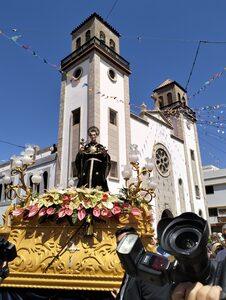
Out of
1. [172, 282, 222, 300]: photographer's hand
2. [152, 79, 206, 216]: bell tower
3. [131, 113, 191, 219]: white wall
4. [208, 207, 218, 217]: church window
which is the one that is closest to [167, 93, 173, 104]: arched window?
[152, 79, 206, 216]: bell tower

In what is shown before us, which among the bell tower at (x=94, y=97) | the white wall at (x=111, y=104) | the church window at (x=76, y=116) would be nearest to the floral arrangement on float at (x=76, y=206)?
the bell tower at (x=94, y=97)

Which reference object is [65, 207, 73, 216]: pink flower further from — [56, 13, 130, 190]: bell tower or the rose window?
the rose window

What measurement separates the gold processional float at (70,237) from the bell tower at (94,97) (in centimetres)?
1373

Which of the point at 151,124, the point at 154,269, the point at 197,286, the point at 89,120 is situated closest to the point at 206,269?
the point at 197,286

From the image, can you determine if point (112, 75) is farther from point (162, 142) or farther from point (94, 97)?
point (162, 142)

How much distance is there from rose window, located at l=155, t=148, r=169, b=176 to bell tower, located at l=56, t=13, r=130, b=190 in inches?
191

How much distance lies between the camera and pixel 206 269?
1.14m

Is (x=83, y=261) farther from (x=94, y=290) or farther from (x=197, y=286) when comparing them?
(x=197, y=286)

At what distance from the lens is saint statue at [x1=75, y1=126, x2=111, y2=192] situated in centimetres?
536

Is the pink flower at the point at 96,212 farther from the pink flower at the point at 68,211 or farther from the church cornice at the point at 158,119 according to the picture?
the church cornice at the point at 158,119

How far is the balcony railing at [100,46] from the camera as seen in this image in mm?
20594

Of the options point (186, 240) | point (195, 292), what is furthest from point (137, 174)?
point (195, 292)

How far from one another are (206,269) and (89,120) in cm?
1758

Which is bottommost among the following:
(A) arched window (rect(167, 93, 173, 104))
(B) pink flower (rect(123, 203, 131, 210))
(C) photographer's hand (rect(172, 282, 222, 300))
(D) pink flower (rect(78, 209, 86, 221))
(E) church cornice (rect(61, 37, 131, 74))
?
(C) photographer's hand (rect(172, 282, 222, 300))
